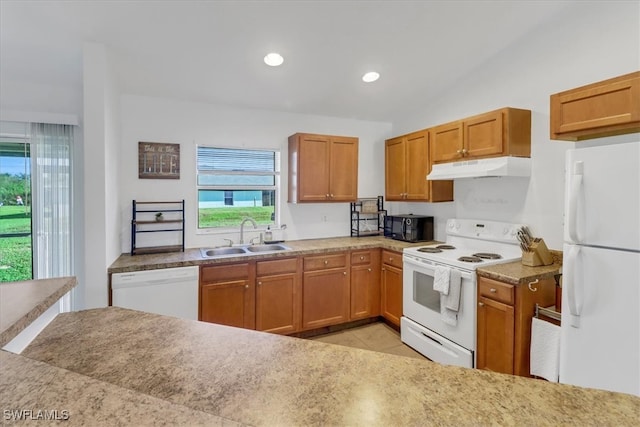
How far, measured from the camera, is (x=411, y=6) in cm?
240

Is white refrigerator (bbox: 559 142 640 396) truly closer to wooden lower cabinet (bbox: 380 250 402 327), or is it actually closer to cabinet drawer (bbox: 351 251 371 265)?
wooden lower cabinet (bbox: 380 250 402 327)

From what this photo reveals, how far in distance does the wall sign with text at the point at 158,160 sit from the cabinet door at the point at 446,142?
110 inches

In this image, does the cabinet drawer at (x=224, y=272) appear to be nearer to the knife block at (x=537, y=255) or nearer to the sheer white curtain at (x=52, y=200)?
the sheer white curtain at (x=52, y=200)

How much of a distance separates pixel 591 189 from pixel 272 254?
2.47 m

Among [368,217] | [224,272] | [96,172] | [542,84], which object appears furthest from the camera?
[368,217]

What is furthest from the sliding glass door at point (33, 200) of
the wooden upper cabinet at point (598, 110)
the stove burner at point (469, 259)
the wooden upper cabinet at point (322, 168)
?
the wooden upper cabinet at point (598, 110)

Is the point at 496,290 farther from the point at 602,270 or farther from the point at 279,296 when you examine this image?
the point at 279,296

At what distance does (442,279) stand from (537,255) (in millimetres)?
765

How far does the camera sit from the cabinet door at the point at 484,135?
2.74 m

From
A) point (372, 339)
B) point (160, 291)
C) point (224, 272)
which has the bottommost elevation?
point (372, 339)

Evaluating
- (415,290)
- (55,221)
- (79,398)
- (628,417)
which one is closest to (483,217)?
(415,290)

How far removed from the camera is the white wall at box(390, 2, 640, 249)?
230 centimetres

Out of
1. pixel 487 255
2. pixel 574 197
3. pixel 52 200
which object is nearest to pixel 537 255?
pixel 487 255

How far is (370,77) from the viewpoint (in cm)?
326
